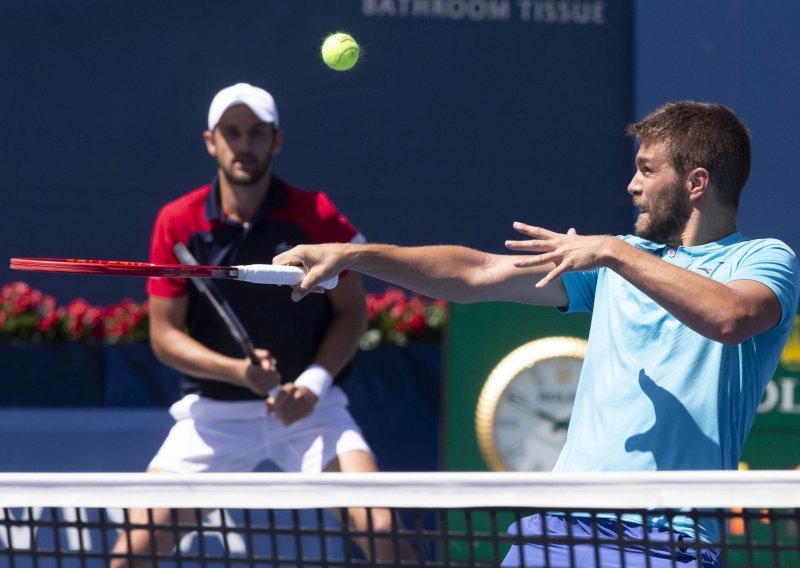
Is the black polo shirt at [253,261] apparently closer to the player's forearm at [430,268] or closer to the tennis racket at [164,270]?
the player's forearm at [430,268]

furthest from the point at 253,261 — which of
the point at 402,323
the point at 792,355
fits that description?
the point at 792,355

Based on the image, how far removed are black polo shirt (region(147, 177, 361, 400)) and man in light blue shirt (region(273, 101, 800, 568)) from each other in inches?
56.3

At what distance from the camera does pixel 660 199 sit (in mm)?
2559

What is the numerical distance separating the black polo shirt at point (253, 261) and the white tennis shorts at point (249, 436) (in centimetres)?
6

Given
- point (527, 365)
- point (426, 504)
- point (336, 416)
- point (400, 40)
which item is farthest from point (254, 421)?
point (400, 40)

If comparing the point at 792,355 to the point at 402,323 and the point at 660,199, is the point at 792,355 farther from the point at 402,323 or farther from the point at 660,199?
the point at 660,199

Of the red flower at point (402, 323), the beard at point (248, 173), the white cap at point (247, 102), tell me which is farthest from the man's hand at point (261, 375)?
the red flower at point (402, 323)

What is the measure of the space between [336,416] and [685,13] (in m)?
2.80

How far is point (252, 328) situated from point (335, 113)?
2078mm

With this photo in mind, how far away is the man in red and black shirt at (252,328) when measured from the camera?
13.0 feet

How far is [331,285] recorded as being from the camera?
2.67 m

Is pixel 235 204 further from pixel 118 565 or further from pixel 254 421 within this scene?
pixel 118 565

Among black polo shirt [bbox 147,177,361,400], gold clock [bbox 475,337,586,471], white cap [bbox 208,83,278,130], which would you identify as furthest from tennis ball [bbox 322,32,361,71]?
gold clock [bbox 475,337,586,471]

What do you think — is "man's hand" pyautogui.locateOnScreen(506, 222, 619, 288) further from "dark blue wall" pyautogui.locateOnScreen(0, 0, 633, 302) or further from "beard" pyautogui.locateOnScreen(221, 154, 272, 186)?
"dark blue wall" pyautogui.locateOnScreen(0, 0, 633, 302)
